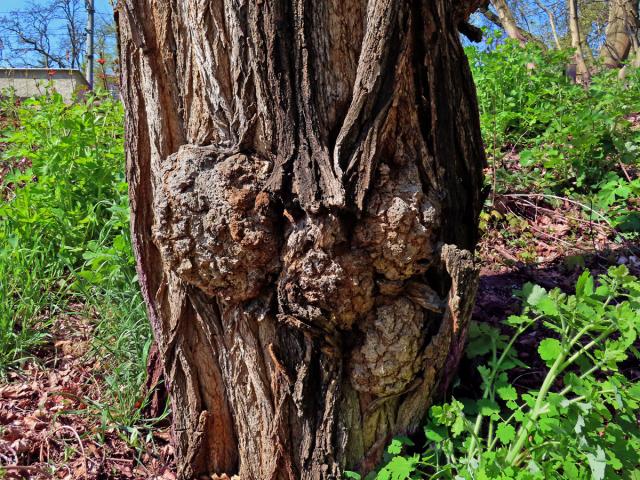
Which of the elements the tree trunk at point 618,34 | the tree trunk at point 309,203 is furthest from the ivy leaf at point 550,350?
the tree trunk at point 618,34

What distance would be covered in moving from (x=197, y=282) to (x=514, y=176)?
8.94 ft

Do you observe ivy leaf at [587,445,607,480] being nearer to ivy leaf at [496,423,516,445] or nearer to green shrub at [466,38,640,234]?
ivy leaf at [496,423,516,445]

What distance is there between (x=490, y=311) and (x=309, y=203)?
1.28m

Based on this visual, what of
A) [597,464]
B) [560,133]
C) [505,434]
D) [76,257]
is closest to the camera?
[597,464]

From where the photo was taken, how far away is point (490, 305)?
2.52 metres

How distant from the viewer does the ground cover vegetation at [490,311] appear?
A: 1.58 m

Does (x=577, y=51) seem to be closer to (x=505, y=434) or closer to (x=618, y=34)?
(x=618, y=34)

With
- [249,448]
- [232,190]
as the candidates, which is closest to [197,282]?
[232,190]

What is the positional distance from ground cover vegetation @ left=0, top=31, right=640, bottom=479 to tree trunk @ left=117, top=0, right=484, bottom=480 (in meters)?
0.23

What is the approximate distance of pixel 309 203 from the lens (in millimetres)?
1682

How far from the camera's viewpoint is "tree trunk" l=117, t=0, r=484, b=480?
1.71m

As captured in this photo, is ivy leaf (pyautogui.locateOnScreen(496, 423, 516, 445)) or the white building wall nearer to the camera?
ivy leaf (pyautogui.locateOnScreen(496, 423, 516, 445))

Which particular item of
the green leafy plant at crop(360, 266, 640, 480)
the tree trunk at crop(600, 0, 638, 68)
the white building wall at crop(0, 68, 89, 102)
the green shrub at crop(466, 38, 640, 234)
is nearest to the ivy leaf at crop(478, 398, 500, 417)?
the green leafy plant at crop(360, 266, 640, 480)

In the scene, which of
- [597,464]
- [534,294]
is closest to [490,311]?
[534,294]
